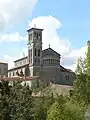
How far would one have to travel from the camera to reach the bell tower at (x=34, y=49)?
344 ft

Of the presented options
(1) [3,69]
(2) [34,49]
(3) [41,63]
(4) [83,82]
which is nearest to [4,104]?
(4) [83,82]

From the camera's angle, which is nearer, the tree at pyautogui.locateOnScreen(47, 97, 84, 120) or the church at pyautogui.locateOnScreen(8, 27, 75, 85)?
the tree at pyautogui.locateOnScreen(47, 97, 84, 120)

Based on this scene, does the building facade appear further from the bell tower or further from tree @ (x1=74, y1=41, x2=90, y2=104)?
tree @ (x1=74, y1=41, x2=90, y2=104)

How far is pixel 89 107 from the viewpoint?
33094mm

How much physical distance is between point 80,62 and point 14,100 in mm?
6869

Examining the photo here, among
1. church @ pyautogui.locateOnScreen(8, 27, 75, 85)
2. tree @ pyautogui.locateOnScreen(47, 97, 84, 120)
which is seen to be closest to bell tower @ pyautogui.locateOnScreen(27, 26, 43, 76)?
church @ pyautogui.locateOnScreen(8, 27, 75, 85)

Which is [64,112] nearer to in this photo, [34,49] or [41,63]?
[41,63]

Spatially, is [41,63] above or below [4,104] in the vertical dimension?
above

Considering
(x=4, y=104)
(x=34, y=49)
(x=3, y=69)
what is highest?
(x=34, y=49)

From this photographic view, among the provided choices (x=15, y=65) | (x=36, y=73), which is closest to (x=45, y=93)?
(x=36, y=73)

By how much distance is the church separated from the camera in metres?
105

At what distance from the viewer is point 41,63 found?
107000 mm

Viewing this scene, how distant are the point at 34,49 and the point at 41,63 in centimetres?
386

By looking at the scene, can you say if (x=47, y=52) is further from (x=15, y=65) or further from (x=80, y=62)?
(x=80, y=62)
